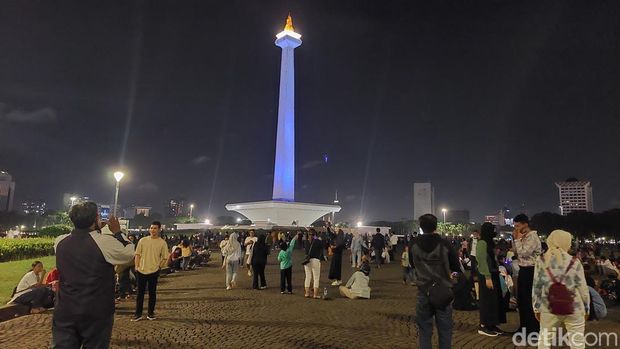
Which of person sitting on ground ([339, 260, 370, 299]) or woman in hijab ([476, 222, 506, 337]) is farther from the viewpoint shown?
person sitting on ground ([339, 260, 370, 299])

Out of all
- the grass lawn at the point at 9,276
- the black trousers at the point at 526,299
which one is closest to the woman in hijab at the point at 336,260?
the black trousers at the point at 526,299

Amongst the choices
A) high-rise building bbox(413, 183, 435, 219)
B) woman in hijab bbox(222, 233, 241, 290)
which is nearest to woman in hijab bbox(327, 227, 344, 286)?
woman in hijab bbox(222, 233, 241, 290)

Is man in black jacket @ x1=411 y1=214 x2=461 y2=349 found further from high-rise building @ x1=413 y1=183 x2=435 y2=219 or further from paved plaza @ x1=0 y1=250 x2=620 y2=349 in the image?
high-rise building @ x1=413 y1=183 x2=435 y2=219

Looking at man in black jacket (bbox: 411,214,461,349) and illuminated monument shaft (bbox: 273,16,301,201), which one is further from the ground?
illuminated monument shaft (bbox: 273,16,301,201)

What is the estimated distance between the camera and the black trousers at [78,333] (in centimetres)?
376

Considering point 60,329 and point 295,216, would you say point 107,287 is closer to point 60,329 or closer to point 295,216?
point 60,329

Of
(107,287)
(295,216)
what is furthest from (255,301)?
(295,216)

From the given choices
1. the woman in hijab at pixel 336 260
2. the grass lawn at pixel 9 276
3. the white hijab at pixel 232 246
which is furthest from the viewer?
the woman in hijab at pixel 336 260

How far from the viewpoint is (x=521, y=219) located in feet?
23.8

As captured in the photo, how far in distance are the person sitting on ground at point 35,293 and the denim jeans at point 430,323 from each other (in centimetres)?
845

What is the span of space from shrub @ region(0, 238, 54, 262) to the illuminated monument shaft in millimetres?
39300

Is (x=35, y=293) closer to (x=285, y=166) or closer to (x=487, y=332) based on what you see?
(x=487, y=332)

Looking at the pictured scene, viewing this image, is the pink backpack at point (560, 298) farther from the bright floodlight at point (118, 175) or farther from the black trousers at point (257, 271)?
the bright floodlight at point (118, 175)

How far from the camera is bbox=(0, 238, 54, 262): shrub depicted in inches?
802
